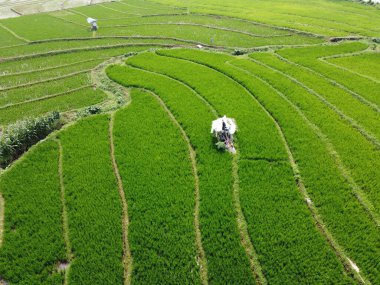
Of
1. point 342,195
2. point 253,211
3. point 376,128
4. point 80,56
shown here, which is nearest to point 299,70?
point 376,128

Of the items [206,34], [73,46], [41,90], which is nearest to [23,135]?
[41,90]

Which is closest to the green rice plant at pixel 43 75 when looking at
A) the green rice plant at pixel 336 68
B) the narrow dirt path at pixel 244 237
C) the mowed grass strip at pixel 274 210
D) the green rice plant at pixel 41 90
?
the green rice plant at pixel 41 90

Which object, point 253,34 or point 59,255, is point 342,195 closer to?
point 59,255

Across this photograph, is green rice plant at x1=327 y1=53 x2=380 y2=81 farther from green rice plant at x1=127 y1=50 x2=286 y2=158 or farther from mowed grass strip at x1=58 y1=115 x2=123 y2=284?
Answer: mowed grass strip at x1=58 y1=115 x2=123 y2=284

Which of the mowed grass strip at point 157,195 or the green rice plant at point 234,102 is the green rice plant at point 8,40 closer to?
the green rice plant at point 234,102

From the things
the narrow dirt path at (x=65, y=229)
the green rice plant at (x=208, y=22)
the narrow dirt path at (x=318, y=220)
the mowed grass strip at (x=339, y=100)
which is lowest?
the narrow dirt path at (x=65, y=229)

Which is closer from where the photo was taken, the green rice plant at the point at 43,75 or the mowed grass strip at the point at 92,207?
the mowed grass strip at the point at 92,207
